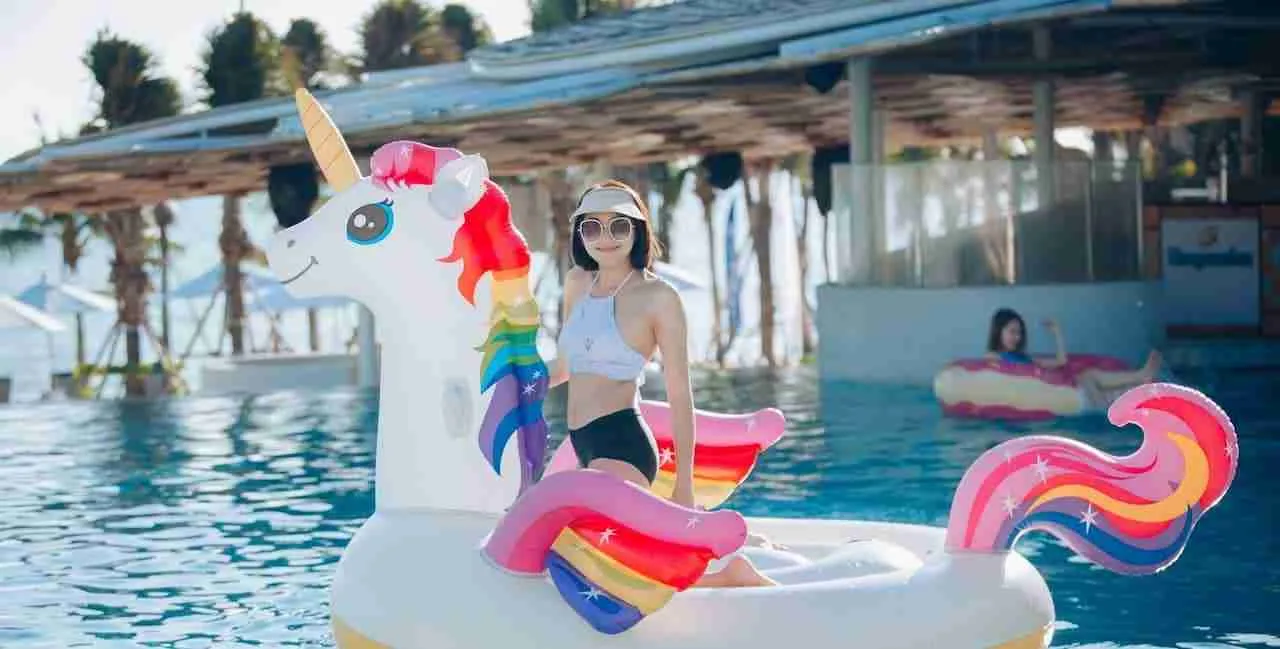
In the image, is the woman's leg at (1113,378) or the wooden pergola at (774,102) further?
the wooden pergola at (774,102)

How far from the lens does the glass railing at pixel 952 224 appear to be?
71.7ft

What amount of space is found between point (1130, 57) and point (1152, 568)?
51.4 ft

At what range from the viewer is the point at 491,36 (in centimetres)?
4869

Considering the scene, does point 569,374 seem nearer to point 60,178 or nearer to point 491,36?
point 60,178

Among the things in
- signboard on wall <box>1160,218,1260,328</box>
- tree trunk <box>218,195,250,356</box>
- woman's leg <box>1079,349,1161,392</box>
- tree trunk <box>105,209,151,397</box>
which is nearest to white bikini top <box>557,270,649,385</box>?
woman's leg <box>1079,349,1161,392</box>

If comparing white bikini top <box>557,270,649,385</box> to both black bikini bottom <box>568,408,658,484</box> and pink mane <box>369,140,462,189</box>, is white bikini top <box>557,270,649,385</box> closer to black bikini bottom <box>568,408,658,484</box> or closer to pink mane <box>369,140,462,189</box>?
black bikini bottom <box>568,408,658,484</box>

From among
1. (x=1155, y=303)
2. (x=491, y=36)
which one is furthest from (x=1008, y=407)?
(x=491, y=36)

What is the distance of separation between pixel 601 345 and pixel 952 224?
15.1 metres

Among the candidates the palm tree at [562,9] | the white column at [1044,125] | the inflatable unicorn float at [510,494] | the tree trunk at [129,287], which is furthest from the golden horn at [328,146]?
the palm tree at [562,9]

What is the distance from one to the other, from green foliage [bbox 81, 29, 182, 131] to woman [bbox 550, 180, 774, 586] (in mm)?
33154

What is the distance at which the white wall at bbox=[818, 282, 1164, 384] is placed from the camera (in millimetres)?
21094

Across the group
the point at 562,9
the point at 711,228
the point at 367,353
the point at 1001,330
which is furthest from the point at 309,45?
the point at 1001,330

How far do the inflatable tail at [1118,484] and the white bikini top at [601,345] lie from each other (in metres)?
1.21

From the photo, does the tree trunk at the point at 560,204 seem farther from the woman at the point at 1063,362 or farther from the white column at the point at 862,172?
the woman at the point at 1063,362
